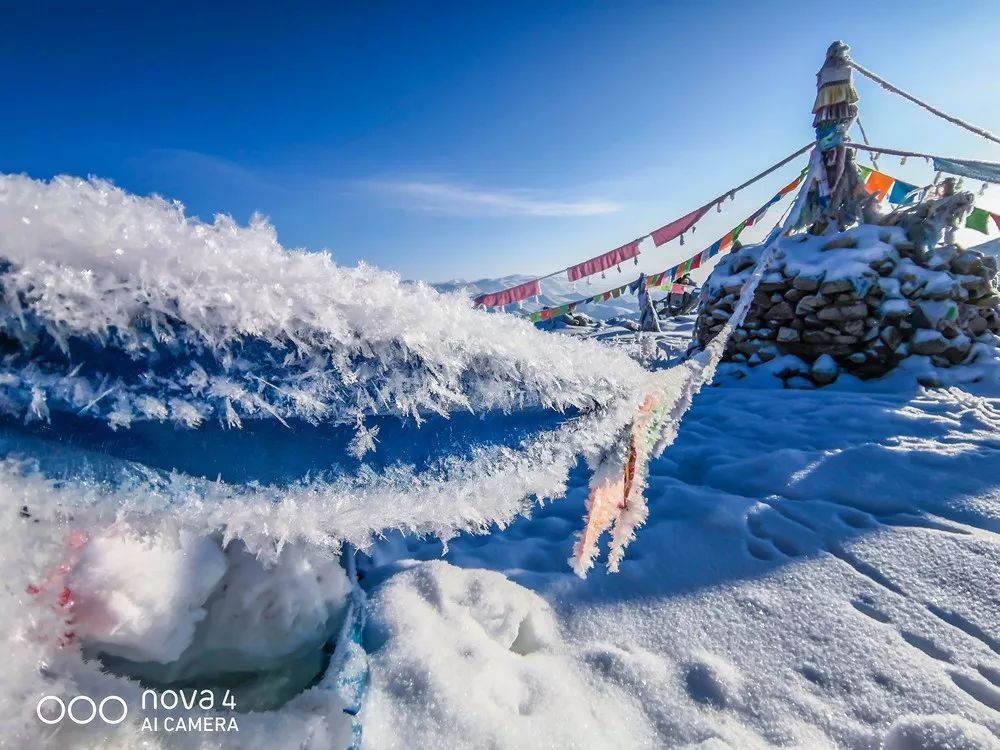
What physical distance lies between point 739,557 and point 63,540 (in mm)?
2101

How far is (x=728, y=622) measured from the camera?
157 cm

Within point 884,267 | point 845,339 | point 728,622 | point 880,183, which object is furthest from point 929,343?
point 728,622

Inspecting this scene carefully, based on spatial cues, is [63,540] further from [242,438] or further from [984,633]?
[984,633]

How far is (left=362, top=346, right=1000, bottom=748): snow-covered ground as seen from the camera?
1.17 meters

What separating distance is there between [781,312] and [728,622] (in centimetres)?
415

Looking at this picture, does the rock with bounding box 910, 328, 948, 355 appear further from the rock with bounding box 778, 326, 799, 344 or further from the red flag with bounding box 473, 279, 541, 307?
the red flag with bounding box 473, 279, 541, 307

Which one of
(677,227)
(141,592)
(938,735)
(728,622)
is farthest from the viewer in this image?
(677,227)

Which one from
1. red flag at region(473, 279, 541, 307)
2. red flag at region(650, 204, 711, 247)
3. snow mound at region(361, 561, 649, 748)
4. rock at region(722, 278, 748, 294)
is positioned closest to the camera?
snow mound at region(361, 561, 649, 748)

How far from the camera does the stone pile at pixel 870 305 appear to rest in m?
4.41

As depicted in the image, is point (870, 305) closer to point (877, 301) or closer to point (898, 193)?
point (877, 301)

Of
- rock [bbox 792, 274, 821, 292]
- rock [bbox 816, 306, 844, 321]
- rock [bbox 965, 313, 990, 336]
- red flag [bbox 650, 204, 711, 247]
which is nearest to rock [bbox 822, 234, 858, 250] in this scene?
rock [bbox 792, 274, 821, 292]

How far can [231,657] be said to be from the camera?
90 cm

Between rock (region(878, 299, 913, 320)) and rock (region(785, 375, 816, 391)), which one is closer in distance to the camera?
rock (region(878, 299, 913, 320))

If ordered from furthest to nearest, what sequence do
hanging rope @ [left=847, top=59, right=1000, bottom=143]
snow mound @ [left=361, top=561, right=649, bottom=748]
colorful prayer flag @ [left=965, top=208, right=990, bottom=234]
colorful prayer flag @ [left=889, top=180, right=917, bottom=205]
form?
1. colorful prayer flag @ [left=889, top=180, right=917, bottom=205]
2. colorful prayer flag @ [left=965, top=208, right=990, bottom=234]
3. hanging rope @ [left=847, top=59, right=1000, bottom=143]
4. snow mound @ [left=361, top=561, right=649, bottom=748]
